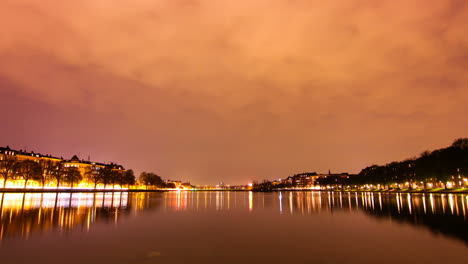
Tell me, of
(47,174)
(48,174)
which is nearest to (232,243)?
(47,174)

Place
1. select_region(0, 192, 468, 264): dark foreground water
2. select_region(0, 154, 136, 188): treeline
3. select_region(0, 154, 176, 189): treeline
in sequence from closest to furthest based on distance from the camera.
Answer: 1. select_region(0, 192, 468, 264): dark foreground water
2. select_region(0, 154, 136, 188): treeline
3. select_region(0, 154, 176, 189): treeline

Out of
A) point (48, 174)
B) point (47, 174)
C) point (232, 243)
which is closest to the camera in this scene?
point (232, 243)

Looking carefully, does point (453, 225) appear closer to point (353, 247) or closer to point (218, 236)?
point (353, 247)

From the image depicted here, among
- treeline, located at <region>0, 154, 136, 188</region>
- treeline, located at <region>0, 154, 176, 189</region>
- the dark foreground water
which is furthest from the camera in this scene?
treeline, located at <region>0, 154, 176, 189</region>

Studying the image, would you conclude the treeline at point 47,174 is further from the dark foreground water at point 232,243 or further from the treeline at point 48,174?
the dark foreground water at point 232,243

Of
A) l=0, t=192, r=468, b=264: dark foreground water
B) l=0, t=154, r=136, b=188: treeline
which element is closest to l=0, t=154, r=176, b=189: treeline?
l=0, t=154, r=136, b=188: treeline

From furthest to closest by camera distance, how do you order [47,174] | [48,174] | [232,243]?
[48,174] → [47,174] → [232,243]

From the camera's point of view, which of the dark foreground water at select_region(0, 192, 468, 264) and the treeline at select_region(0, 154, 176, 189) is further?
the treeline at select_region(0, 154, 176, 189)

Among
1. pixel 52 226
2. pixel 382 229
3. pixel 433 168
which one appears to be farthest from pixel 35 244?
pixel 433 168

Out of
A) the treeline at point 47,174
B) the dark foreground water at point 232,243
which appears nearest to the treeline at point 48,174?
the treeline at point 47,174

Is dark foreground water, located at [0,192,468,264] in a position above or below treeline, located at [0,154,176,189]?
below

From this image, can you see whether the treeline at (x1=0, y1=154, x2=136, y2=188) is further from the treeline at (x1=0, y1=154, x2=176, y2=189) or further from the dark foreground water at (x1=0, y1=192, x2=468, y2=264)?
the dark foreground water at (x1=0, y1=192, x2=468, y2=264)

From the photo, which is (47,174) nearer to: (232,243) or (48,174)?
(48,174)

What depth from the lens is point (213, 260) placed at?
13.7 metres
